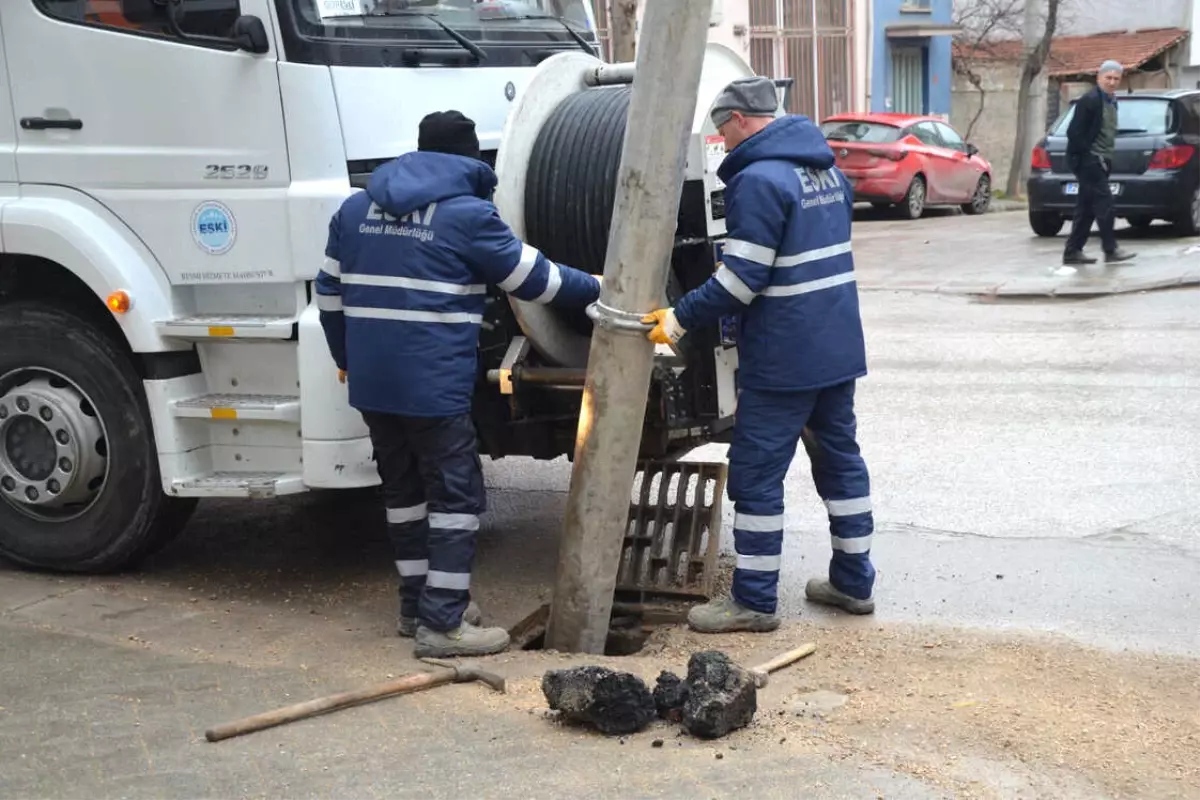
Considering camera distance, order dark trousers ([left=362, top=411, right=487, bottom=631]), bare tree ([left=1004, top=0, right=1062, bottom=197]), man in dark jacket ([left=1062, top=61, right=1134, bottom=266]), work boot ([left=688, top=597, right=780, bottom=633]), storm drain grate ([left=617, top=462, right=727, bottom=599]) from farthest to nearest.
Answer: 1. bare tree ([left=1004, top=0, right=1062, bottom=197])
2. man in dark jacket ([left=1062, top=61, right=1134, bottom=266])
3. storm drain grate ([left=617, top=462, right=727, bottom=599])
4. work boot ([left=688, top=597, right=780, bottom=633])
5. dark trousers ([left=362, top=411, right=487, bottom=631])

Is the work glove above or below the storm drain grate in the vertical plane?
above

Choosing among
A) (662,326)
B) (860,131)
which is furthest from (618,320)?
(860,131)

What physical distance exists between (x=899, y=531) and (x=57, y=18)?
4.04 meters

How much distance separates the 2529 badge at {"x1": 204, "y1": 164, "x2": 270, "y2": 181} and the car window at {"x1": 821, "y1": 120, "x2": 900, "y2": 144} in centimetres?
1677

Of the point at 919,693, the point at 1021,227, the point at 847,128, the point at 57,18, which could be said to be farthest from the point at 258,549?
the point at 847,128

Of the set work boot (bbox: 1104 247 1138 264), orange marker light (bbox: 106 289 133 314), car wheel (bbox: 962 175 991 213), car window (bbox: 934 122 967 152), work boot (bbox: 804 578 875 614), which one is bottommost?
car wheel (bbox: 962 175 991 213)

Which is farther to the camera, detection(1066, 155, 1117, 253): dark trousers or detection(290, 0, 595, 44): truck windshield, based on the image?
detection(1066, 155, 1117, 253): dark trousers

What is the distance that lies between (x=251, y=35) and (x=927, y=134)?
18.2 m

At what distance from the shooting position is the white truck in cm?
546

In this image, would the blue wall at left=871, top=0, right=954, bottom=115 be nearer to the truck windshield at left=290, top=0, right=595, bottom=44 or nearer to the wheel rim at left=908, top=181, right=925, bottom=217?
the wheel rim at left=908, top=181, right=925, bottom=217

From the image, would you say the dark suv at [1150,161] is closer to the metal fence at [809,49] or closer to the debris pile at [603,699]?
the metal fence at [809,49]

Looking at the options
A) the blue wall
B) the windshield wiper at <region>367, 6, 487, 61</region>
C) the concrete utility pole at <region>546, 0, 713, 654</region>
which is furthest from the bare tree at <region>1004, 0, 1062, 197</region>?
the concrete utility pole at <region>546, 0, 713, 654</region>

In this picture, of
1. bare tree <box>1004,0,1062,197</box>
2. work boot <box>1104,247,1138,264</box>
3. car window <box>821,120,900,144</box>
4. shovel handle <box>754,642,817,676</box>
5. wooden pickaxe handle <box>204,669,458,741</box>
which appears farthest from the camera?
bare tree <box>1004,0,1062,197</box>

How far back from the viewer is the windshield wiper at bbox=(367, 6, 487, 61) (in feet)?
18.5
